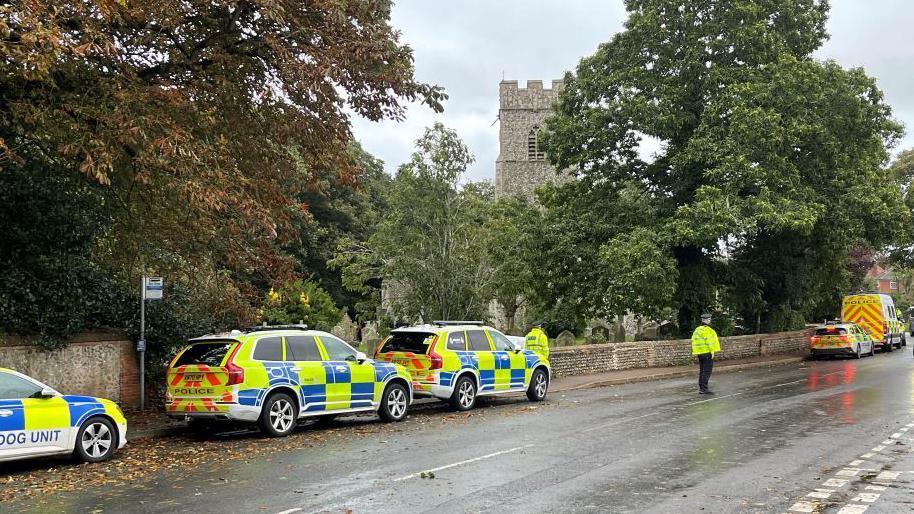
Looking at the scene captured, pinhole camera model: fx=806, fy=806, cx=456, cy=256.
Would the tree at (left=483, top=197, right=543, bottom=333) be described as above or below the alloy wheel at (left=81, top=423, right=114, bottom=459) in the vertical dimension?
above

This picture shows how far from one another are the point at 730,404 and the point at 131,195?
476 inches

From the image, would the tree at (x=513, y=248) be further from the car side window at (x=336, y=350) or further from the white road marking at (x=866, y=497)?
the white road marking at (x=866, y=497)

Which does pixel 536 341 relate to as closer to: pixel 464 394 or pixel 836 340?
pixel 464 394

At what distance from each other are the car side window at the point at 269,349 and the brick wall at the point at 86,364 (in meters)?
4.51

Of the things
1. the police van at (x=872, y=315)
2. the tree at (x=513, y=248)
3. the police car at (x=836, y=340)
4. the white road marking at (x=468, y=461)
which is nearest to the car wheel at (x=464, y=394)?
the white road marking at (x=468, y=461)

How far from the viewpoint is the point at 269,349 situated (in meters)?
12.3

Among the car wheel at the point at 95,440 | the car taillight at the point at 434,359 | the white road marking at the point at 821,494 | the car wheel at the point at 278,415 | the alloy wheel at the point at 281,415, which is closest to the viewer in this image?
the white road marking at the point at 821,494

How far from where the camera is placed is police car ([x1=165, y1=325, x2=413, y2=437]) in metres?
11.8

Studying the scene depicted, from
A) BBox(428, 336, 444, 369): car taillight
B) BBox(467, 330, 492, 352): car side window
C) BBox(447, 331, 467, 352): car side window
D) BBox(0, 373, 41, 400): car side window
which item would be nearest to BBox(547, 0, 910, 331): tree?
BBox(467, 330, 492, 352): car side window

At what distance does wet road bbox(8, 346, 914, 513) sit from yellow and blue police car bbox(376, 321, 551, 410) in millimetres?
580

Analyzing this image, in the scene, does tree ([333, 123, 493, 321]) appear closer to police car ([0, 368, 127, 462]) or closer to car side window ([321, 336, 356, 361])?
car side window ([321, 336, 356, 361])

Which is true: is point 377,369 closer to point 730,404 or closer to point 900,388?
point 730,404

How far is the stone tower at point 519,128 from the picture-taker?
71.6m

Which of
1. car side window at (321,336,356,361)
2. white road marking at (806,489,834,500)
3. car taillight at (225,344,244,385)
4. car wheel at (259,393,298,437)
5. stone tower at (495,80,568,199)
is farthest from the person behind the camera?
stone tower at (495,80,568,199)
